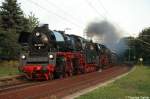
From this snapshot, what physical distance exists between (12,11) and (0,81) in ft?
102

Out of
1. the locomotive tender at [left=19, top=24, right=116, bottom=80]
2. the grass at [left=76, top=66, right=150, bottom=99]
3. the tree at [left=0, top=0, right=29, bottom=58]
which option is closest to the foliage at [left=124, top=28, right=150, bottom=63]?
the tree at [left=0, top=0, right=29, bottom=58]

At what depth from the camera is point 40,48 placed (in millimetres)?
27719

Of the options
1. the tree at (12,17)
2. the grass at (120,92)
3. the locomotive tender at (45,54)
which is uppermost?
the tree at (12,17)

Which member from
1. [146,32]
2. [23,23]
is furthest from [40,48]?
[146,32]

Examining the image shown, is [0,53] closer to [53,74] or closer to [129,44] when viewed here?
[53,74]

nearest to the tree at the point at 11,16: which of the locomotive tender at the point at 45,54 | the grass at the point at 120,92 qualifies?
the locomotive tender at the point at 45,54

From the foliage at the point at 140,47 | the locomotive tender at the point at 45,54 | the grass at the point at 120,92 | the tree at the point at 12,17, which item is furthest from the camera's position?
the foliage at the point at 140,47

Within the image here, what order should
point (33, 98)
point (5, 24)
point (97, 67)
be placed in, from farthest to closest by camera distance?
point (5, 24), point (97, 67), point (33, 98)

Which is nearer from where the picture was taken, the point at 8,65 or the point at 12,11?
the point at 8,65

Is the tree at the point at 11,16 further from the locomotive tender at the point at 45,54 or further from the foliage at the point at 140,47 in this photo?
the foliage at the point at 140,47

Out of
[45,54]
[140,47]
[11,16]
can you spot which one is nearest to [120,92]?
[45,54]

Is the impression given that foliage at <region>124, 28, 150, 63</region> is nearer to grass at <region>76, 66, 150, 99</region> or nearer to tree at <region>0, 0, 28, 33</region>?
tree at <region>0, 0, 28, 33</region>

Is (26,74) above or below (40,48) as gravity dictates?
below

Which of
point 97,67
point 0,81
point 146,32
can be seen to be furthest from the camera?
point 146,32
